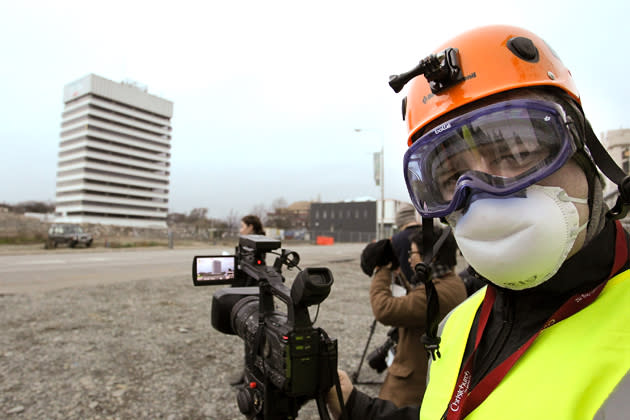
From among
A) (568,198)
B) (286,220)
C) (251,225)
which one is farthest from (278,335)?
(286,220)

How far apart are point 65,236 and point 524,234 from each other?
1159 inches

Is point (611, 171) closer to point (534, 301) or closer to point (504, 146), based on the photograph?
point (504, 146)

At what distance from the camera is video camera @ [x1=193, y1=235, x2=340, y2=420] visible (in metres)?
1.31

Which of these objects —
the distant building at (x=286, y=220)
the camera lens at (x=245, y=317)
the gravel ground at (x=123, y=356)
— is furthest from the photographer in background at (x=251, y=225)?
the distant building at (x=286, y=220)

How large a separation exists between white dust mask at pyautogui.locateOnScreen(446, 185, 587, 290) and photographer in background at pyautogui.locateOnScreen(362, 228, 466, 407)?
146 centimetres

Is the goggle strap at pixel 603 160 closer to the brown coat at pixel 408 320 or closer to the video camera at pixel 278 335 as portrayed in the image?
the video camera at pixel 278 335

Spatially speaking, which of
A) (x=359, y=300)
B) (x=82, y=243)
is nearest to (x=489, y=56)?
(x=359, y=300)

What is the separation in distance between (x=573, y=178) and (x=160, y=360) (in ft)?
15.0

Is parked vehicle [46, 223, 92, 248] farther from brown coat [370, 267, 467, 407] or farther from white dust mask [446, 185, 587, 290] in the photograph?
white dust mask [446, 185, 587, 290]

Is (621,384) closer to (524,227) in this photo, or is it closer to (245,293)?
(524,227)

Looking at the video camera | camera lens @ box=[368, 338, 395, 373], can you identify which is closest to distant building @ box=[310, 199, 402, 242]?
camera lens @ box=[368, 338, 395, 373]

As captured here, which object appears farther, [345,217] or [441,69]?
[345,217]

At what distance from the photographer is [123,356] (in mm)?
4453

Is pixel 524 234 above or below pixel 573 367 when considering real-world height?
above
